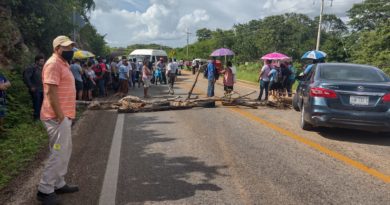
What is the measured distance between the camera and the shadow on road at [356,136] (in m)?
7.40

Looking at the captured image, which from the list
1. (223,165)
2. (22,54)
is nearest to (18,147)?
(223,165)

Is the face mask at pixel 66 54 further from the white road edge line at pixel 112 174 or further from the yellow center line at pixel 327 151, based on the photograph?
the yellow center line at pixel 327 151

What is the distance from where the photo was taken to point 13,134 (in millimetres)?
7625

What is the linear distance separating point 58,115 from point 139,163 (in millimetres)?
1922

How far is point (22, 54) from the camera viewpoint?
1354cm

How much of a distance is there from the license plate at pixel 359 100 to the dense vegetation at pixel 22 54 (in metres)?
5.68

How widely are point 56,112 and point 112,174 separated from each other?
1.45m

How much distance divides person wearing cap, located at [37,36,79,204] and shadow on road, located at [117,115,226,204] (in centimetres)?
76

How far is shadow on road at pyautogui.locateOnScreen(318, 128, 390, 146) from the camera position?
24.3 feet

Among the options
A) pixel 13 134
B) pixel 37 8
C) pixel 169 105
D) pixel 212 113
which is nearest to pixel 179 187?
pixel 13 134

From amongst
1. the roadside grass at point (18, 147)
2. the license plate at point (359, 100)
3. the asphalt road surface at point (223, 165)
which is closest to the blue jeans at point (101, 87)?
the asphalt road surface at point (223, 165)

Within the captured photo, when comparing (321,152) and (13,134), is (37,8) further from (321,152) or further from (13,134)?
(321,152)

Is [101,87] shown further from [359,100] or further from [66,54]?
[66,54]

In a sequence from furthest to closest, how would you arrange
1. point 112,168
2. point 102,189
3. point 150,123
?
point 150,123
point 112,168
point 102,189
